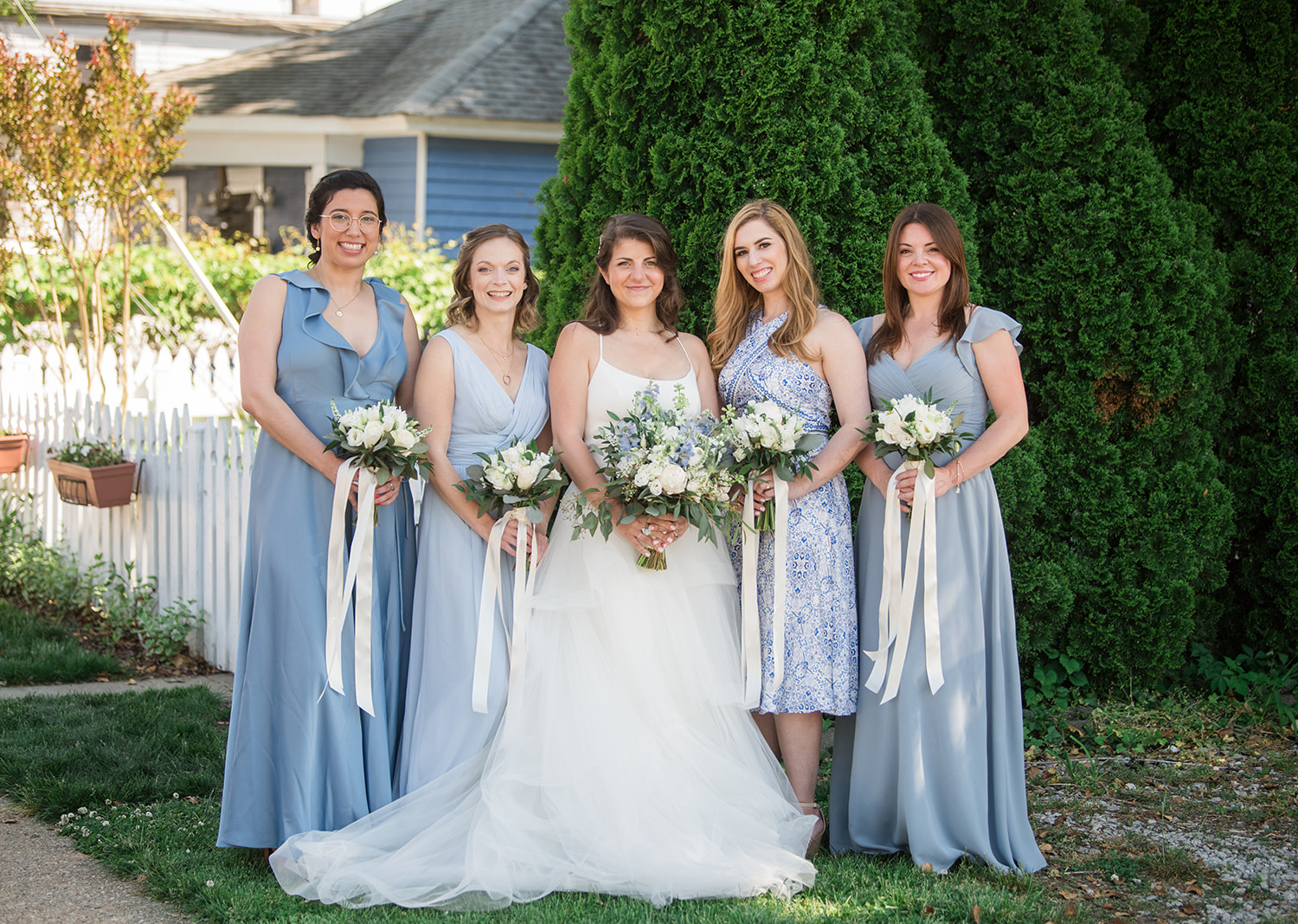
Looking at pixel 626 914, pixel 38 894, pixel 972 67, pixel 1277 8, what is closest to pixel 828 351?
pixel 626 914

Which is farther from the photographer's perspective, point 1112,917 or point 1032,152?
point 1032,152

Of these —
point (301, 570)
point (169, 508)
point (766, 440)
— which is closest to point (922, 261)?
point (766, 440)

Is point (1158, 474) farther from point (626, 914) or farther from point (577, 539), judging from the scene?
point (626, 914)

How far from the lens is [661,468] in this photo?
388cm

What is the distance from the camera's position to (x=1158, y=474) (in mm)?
6020

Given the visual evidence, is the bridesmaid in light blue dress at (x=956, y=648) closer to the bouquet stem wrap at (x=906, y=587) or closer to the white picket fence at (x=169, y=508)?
the bouquet stem wrap at (x=906, y=587)

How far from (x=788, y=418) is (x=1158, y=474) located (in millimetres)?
2893

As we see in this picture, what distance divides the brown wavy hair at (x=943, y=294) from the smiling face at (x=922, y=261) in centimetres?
2

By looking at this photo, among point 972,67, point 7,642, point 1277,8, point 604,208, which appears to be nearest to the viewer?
point 604,208

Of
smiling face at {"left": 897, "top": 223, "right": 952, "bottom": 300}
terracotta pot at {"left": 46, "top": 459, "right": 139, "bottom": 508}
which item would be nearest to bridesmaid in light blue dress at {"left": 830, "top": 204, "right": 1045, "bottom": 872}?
smiling face at {"left": 897, "top": 223, "right": 952, "bottom": 300}

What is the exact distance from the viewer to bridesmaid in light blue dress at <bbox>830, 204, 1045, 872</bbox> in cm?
418

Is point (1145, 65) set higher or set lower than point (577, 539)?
higher

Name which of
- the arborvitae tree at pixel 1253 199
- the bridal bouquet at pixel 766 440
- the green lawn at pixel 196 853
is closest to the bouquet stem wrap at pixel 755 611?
the bridal bouquet at pixel 766 440

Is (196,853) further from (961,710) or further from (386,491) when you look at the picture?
(961,710)
